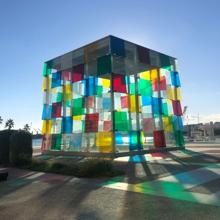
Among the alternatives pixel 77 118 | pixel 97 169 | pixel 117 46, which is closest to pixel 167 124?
pixel 77 118

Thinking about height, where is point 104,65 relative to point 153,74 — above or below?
below

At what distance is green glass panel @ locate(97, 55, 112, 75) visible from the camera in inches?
865

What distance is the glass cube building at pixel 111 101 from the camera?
2239 cm

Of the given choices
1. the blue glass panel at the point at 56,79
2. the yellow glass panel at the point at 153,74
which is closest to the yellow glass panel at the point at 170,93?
the yellow glass panel at the point at 153,74

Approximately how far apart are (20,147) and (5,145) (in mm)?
1952

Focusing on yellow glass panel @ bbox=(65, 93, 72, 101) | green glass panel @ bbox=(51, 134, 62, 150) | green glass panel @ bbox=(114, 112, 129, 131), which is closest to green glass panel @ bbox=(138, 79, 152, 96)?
green glass panel @ bbox=(114, 112, 129, 131)

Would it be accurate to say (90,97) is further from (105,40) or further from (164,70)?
(164,70)

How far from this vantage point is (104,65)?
884 inches

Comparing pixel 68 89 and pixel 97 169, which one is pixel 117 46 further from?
pixel 97 169

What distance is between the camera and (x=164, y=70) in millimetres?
27641

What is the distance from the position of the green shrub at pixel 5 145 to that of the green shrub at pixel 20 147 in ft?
3.82

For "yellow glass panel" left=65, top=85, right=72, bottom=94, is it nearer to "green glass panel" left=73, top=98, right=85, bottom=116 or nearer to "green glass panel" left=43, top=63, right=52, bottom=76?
"green glass panel" left=73, top=98, right=85, bottom=116

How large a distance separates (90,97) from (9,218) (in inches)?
711

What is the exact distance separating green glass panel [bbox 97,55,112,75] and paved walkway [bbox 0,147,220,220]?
469 inches
